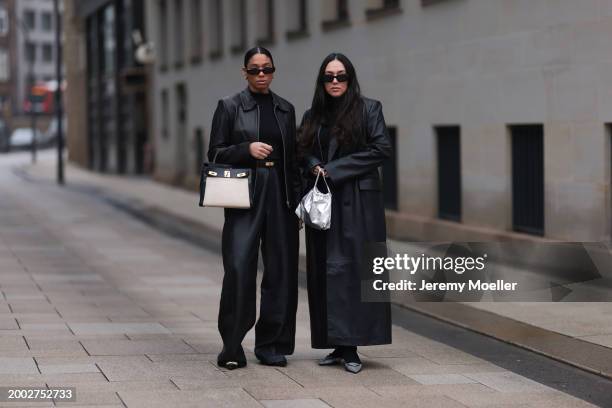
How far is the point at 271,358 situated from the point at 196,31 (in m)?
26.1

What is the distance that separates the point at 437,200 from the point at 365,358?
9.57 metres

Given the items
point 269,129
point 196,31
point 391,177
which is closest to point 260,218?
point 269,129

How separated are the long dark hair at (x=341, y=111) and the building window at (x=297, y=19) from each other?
15.6 m

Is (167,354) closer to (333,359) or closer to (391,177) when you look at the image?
(333,359)

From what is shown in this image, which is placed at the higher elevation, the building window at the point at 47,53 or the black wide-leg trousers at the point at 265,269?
the building window at the point at 47,53

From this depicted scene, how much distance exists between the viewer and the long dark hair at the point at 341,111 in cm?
773

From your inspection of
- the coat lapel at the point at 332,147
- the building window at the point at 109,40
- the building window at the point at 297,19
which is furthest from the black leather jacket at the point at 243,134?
the building window at the point at 109,40

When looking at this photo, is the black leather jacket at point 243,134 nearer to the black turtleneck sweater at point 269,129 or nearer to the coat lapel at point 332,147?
the black turtleneck sweater at point 269,129

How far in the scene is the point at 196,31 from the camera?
33.4m

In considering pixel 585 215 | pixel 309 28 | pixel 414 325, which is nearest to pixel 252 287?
pixel 414 325

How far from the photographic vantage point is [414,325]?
10.3m

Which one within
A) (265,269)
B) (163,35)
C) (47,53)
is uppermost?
(47,53)

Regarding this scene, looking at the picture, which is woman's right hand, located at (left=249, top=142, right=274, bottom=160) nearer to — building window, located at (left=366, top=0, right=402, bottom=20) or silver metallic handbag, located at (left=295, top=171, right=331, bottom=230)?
silver metallic handbag, located at (left=295, top=171, right=331, bottom=230)

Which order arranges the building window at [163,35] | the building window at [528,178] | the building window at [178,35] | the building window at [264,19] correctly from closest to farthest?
the building window at [528,178] < the building window at [264,19] < the building window at [178,35] < the building window at [163,35]
